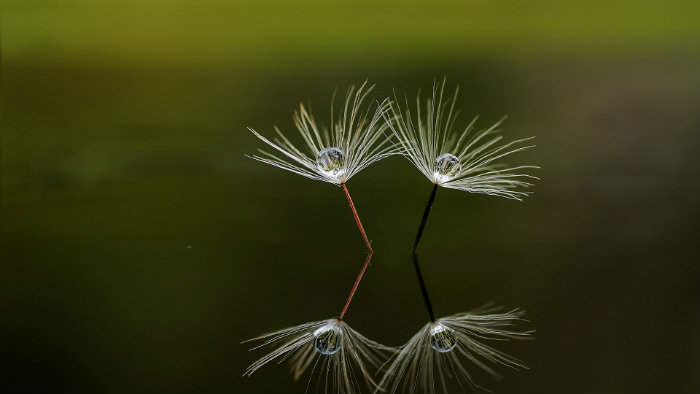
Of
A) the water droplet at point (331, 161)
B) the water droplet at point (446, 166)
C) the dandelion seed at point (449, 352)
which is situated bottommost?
the dandelion seed at point (449, 352)

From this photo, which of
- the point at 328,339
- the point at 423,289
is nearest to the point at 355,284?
the point at 423,289

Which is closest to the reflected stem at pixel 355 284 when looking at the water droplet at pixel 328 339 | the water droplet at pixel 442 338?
the water droplet at pixel 328 339

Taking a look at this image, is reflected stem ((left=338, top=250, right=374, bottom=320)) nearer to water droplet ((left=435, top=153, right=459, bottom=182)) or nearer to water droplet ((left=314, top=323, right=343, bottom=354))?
water droplet ((left=314, top=323, right=343, bottom=354))

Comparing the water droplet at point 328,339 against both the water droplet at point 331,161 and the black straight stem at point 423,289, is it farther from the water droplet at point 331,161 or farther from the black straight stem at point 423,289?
the water droplet at point 331,161

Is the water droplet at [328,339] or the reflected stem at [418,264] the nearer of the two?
the water droplet at [328,339]

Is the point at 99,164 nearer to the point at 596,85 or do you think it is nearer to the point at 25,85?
the point at 25,85

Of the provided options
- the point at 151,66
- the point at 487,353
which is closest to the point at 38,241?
the point at 487,353

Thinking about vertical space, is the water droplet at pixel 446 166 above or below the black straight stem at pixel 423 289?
above

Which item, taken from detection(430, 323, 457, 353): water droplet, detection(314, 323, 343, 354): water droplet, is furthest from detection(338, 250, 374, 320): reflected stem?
detection(430, 323, 457, 353): water droplet

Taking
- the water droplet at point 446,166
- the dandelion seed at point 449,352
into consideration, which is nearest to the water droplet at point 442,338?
the dandelion seed at point 449,352
